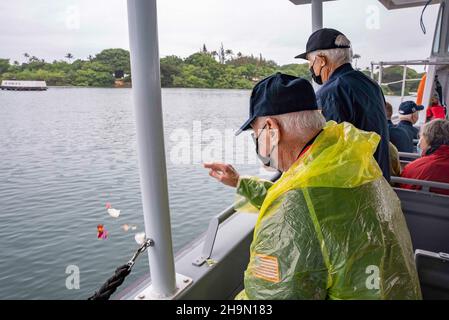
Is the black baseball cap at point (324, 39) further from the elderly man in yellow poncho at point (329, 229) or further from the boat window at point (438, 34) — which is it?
the boat window at point (438, 34)

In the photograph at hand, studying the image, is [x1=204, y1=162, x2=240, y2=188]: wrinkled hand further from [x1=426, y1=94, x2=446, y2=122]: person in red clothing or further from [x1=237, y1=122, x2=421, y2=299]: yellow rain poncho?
[x1=426, y1=94, x2=446, y2=122]: person in red clothing

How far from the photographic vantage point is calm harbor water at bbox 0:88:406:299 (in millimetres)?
1988

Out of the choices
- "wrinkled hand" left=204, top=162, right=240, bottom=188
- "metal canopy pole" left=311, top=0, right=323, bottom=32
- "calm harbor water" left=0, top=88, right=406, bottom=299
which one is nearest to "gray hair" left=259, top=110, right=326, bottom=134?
"calm harbor water" left=0, top=88, right=406, bottom=299

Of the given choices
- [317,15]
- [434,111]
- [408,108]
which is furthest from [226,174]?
[434,111]

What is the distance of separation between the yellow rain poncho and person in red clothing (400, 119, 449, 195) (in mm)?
1763

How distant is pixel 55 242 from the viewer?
8.26 feet

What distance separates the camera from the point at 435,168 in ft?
7.73

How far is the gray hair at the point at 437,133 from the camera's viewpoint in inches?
94.9

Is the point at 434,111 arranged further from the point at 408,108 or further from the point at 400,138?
the point at 400,138

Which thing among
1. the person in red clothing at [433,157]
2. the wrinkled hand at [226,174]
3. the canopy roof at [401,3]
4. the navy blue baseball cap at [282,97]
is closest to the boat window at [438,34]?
the canopy roof at [401,3]

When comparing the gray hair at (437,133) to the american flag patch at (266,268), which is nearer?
the american flag patch at (266,268)

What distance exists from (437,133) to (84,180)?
11.8ft
